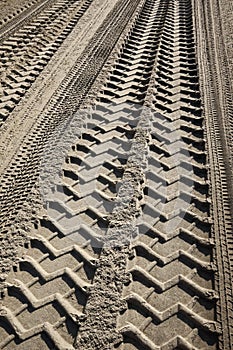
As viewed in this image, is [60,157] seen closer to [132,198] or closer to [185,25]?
[132,198]

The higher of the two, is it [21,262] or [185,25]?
[185,25]

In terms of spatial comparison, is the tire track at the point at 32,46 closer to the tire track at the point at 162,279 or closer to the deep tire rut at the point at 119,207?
the deep tire rut at the point at 119,207

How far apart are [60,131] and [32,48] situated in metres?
3.30

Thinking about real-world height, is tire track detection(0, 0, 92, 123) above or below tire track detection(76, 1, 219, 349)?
above

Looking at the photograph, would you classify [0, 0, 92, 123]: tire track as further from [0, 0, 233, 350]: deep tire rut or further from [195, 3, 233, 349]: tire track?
[195, 3, 233, 349]: tire track

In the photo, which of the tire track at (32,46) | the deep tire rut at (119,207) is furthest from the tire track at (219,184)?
the tire track at (32,46)

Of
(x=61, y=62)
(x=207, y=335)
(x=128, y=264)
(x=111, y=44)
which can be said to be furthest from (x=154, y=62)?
(x=207, y=335)

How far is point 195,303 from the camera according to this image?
4496 mm

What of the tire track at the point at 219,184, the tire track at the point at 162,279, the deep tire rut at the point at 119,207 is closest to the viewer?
the tire track at the point at 162,279

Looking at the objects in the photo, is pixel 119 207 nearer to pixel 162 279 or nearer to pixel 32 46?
pixel 162 279

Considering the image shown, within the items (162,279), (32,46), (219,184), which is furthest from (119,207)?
(32,46)

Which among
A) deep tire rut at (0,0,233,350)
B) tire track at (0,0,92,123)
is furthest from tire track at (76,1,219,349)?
tire track at (0,0,92,123)

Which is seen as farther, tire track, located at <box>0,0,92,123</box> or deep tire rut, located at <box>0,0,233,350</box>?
tire track, located at <box>0,0,92,123</box>

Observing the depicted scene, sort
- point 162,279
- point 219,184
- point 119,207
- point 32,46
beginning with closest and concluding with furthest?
1. point 162,279
2. point 119,207
3. point 219,184
4. point 32,46
